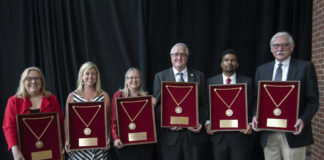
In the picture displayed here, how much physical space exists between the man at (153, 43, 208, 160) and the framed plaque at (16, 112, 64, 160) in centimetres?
110

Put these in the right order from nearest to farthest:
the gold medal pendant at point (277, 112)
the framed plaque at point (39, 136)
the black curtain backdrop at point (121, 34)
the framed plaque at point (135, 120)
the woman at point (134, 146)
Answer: the framed plaque at point (39, 136) → the gold medal pendant at point (277, 112) → the framed plaque at point (135, 120) → the woman at point (134, 146) → the black curtain backdrop at point (121, 34)

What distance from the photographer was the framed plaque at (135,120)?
2.48 meters

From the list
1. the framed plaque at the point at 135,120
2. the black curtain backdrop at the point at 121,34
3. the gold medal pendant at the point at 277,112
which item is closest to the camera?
the gold medal pendant at the point at 277,112

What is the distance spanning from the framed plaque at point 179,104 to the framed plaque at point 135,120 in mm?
156

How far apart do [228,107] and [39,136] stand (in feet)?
6.30

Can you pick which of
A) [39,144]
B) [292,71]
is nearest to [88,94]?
[39,144]

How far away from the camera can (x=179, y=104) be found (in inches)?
101

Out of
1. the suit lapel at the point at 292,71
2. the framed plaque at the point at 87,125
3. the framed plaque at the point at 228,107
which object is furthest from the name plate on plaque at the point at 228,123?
the framed plaque at the point at 87,125

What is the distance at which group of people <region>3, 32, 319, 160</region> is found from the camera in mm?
2432

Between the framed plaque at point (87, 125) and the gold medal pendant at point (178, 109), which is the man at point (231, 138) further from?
the framed plaque at point (87, 125)

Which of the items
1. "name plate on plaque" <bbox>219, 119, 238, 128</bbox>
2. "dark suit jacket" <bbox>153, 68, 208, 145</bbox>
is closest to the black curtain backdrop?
"dark suit jacket" <bbox>153, 68, 208, 145</bbox>

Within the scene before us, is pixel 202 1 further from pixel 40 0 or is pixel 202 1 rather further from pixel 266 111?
pixel 40 0

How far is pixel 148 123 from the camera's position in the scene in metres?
2.53

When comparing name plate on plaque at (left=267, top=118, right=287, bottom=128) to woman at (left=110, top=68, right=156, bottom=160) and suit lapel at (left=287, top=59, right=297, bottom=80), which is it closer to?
suit lapel at (left=287, top=59, right=297, bottom=80)
